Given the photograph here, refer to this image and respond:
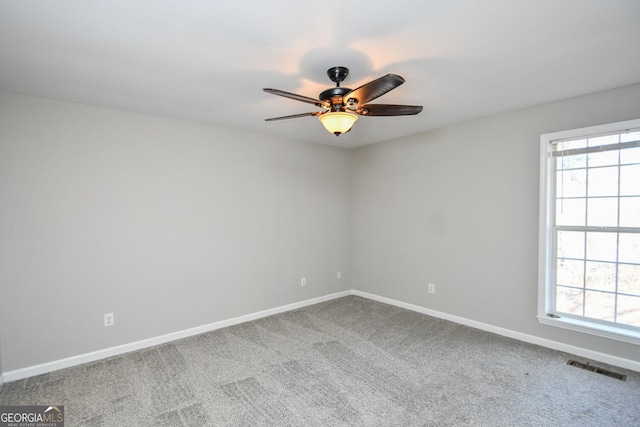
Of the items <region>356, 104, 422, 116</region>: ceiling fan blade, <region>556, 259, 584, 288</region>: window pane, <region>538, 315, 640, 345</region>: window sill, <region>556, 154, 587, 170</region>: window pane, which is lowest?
<region>538, 315, 640, 345</region>: window sill

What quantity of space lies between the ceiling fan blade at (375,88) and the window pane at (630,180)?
240cm

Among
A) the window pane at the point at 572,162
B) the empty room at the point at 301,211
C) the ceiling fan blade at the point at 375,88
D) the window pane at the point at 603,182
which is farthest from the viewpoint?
Result: the window pane at the point at 572,162

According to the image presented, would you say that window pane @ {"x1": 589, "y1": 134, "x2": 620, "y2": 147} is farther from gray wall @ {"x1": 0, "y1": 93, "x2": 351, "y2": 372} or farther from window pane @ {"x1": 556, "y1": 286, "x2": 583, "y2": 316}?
gray wall @ {"x1": 0, "y1": 93, "x2": 351, "y2": 372}

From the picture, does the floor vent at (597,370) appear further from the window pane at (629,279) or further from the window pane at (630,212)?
the window pane at (630,212)

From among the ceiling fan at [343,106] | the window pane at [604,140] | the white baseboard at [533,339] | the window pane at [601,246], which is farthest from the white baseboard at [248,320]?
the ceiling fan at [343,106]

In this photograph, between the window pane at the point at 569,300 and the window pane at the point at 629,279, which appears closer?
the window pane at the point at 629,279

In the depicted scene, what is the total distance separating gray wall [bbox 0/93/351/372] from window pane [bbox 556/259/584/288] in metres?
2.97

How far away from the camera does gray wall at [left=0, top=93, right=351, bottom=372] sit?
271 cm

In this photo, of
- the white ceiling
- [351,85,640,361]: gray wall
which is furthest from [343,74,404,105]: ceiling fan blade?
[351,85,640,361]: gray wall

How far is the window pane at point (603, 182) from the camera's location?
2.82 meters

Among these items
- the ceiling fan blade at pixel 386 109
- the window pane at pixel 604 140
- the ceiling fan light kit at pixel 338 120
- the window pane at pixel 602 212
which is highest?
the ceiling fan blade at pixel 386 109

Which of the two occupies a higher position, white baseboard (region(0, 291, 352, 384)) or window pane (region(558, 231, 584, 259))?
window pane (region(558, 231, 584, 259))

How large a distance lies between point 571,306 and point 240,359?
3.23 m

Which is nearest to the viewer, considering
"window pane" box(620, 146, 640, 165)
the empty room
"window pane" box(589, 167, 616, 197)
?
the empty room
